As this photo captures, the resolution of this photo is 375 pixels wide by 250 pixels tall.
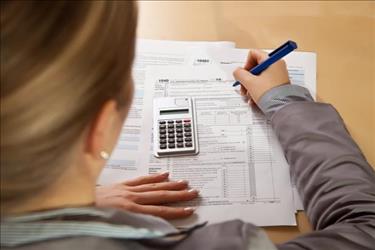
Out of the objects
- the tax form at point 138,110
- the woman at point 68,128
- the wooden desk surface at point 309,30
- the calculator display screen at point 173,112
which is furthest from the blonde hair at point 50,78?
the wooden desk surface at point 309,30

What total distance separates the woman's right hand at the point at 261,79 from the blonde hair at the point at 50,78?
1.34ft

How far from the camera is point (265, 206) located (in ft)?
2.31

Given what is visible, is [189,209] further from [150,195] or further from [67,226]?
[67,226]

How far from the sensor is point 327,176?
27.2 inches

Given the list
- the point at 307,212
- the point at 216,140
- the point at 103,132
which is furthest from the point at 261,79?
the point at 103,132

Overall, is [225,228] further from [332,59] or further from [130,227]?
[332,59]

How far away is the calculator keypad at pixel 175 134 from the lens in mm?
758

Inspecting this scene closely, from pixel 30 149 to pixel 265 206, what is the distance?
0.41m

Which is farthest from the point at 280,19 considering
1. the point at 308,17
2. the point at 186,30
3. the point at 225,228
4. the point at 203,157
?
the point at 225,228

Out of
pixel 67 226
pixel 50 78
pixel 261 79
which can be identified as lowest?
pixel 67 226

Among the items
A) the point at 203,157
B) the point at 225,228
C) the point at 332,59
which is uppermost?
the point at 332,59

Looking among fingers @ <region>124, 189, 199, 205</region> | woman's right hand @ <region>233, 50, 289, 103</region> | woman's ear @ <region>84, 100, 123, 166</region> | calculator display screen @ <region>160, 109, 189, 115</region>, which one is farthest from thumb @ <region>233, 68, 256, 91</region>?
woman's ear @ <region>84, 100, 123, 166</region>

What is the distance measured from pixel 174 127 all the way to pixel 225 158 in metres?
0.10

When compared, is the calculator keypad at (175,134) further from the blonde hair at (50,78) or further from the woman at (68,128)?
the blonde hair at (50,78)
